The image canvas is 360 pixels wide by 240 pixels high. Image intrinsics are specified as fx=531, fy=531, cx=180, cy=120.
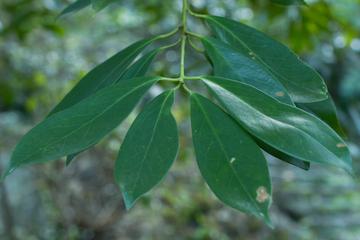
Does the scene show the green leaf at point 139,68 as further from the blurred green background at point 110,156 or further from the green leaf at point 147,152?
the blurred green background at point 110,156

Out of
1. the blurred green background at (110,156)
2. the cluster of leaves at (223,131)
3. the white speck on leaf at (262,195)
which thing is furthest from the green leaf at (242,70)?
the blurred green background at (110,156)

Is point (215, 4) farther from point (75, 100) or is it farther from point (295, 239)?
point (295, 239)

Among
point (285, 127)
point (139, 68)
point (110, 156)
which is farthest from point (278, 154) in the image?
point (110, 156)

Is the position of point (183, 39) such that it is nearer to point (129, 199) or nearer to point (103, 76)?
point (103, 76)

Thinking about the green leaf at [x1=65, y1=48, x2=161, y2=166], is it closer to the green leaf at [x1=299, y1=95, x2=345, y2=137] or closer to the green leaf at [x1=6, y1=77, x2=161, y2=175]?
the green leaf at [x1=6, y1=77, x2=161, y2=175]

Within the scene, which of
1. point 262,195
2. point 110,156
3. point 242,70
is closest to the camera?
point 262,195

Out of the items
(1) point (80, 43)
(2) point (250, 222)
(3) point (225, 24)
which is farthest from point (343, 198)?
(3) point (225, 24)

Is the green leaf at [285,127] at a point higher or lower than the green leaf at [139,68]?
lower

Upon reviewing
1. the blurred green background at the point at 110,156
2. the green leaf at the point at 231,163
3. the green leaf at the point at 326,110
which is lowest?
the blurred green background at the point at 110,156
